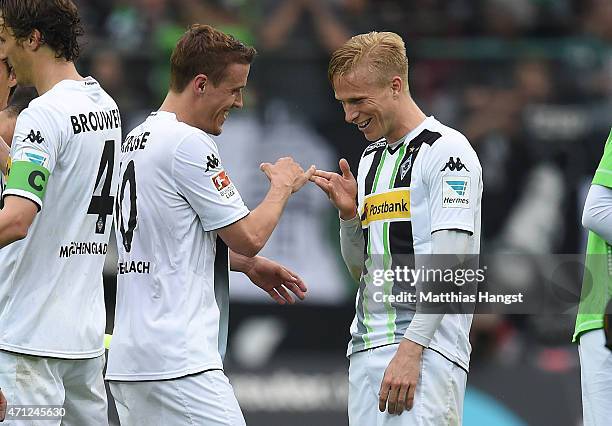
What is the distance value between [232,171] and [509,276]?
219cm

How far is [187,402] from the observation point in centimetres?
440

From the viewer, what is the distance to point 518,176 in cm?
888

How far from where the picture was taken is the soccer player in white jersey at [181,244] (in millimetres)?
4426

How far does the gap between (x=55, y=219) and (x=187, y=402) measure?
909 millimetres

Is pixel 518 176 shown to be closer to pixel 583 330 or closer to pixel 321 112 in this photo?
pixel 321 112

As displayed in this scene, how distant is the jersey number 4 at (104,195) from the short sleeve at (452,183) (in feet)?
4.24

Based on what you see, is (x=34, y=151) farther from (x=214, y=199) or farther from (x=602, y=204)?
(x=602, y=204)

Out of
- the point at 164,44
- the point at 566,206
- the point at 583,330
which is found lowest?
the point at 583,330

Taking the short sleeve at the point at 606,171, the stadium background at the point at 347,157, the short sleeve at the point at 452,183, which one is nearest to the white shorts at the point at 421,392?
the short sleeve at the point at 452,183

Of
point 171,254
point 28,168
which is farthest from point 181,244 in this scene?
point 28,168

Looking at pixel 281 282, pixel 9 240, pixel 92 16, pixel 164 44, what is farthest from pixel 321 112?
pixel 9 240

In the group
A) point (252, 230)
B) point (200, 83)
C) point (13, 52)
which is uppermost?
point (13, 52)

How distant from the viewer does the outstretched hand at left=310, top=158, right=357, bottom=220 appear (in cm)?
508

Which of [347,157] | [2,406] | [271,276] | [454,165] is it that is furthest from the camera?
[347,157]
